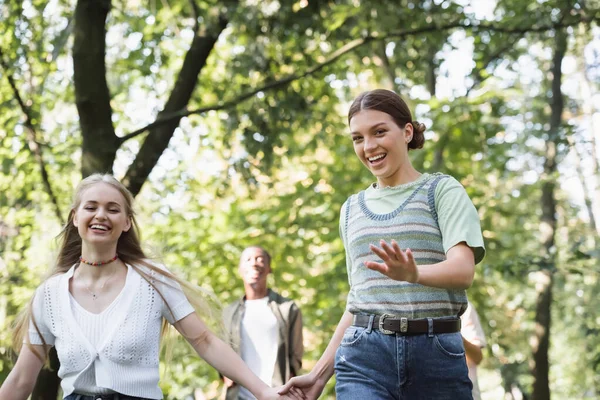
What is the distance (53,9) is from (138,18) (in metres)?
1.34

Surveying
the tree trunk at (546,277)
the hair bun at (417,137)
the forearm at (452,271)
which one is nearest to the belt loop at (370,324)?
the forearm at (452,271)

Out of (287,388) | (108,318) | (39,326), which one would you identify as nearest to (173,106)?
(39,326)

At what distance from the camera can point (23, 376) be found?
3.88 metres

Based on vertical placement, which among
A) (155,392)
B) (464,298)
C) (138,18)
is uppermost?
→ (138,18)

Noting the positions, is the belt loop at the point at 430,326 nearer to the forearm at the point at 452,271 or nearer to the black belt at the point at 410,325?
the black belt at the point at 410,325

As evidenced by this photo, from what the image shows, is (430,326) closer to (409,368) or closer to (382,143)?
(409,368)

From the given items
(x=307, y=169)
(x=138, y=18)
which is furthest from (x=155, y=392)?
(x=307, y=169)

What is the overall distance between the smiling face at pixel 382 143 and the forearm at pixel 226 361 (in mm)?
1177

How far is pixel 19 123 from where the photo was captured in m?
10.5

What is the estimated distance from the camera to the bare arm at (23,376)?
3.83m

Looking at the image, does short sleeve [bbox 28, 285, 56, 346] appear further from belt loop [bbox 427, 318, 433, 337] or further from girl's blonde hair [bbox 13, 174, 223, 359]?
belt loop [bbox 427, 318, 433, 337]

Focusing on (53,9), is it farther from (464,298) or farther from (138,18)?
(464,298)

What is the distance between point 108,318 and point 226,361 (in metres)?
0.59

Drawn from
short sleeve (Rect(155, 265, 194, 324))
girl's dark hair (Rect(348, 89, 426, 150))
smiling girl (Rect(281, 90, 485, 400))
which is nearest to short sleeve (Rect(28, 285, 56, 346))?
short sleeve (Rect(155, 265, 194, 324))
